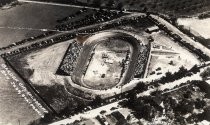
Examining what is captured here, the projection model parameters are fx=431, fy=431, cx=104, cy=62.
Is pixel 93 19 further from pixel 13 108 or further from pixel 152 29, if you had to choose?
pixel 13 108

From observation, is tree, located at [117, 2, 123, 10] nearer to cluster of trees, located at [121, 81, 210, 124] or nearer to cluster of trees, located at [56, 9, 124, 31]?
cluster of trees, located at [56, 9, 124, 31]

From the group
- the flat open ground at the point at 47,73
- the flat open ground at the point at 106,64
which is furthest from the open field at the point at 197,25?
the flat open ground at the point at 47,73

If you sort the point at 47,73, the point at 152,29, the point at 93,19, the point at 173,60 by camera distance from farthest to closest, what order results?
1. the point at 93,19
2. the point at 152,29
3. the point at 173,60
4. the point at 47,73

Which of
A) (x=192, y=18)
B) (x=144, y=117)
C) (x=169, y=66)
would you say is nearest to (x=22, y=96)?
(x=144, y=117)

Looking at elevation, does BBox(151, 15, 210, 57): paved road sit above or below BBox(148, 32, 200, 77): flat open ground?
above

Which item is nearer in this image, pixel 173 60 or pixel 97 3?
pixel 173 60

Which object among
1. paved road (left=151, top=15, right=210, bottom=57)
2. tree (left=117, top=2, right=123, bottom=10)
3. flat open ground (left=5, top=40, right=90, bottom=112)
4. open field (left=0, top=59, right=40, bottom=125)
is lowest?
open field (left=0, top=59, right=40, bottom=125)

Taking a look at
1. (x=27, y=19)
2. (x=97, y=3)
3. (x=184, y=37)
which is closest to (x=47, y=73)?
(x=27, y=19)

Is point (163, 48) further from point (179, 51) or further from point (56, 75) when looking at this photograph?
point (56, 75)

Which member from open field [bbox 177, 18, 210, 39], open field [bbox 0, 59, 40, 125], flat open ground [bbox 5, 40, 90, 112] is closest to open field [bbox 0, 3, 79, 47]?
flat open ground [bbox 5, 40, 90, 112]
